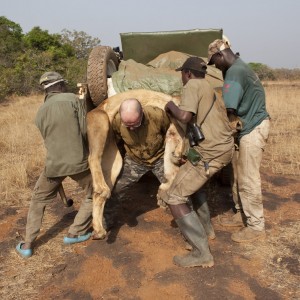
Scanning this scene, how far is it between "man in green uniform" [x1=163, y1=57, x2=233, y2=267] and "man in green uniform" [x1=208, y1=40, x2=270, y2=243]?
26cm

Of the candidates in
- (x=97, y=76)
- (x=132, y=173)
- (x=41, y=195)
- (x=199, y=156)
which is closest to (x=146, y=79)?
(x=97, y=76)

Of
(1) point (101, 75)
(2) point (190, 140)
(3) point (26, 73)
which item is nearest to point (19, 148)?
(1) point (101, 75)

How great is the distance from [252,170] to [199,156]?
0.75m

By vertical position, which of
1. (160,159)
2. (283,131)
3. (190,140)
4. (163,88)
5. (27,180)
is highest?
(163,88)

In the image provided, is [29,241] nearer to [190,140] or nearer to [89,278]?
[89,278]

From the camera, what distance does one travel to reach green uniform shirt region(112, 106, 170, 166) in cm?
380

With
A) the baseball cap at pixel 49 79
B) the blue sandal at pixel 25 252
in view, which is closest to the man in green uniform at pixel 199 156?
the baseball cap at pixel 49 79

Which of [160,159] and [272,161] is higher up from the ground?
[160,159]

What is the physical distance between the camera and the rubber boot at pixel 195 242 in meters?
3.58

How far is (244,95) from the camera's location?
3.84 metres

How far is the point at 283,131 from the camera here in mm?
9711

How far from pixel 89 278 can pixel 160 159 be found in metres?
1.41

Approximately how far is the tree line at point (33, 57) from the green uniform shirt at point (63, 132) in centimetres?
1306

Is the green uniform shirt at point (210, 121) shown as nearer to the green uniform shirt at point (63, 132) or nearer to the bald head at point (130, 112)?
the bald head at point (130, 112)
